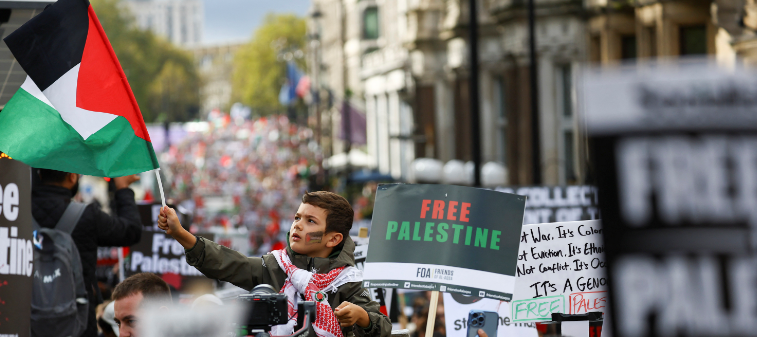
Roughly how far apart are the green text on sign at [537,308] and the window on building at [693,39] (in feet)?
38.5

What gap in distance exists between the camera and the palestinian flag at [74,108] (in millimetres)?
4426

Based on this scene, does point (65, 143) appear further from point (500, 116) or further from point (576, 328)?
point (500, 116)

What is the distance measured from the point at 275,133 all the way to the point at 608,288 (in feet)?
245

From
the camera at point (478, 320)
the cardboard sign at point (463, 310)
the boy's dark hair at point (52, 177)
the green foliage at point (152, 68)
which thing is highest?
the green foliage at point (152, 68)

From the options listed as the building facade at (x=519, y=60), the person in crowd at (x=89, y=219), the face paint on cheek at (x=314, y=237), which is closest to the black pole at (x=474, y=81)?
the building facade at (x=519, y=60)

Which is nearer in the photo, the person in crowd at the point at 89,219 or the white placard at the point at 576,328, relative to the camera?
the white placard at the point at 576,328

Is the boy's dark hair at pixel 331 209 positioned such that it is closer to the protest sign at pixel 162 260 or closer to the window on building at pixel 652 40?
the protest sign at pixel 162 260

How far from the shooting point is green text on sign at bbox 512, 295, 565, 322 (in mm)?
5266

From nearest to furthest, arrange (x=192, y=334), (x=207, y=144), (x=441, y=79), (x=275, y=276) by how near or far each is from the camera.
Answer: (x=192, y=334) < (x=275, y=276) < (x=441, y=79) < (x=207, y=144)

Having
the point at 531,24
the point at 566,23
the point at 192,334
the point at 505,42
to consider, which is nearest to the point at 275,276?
→ the point at 192,334

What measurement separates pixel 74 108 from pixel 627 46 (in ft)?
51.6

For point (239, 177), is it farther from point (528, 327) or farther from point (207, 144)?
point (528, 327)

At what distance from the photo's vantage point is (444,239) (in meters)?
4.38

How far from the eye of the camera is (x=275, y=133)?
3022 inches
